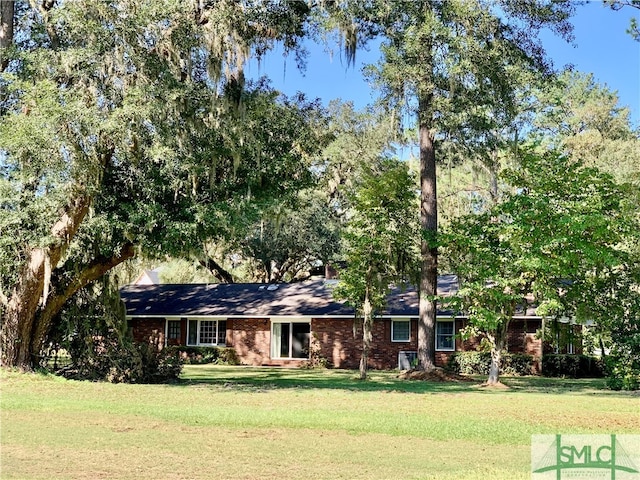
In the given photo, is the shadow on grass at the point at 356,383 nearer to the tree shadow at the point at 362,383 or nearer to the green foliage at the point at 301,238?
the tree shadow at the point at 362,383

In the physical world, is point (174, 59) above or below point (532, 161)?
above

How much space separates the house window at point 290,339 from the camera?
31.3 metres

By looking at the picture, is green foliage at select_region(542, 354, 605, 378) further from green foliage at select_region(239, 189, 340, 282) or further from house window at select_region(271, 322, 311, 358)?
green foliage at select_region(239, 189, 340, 282)

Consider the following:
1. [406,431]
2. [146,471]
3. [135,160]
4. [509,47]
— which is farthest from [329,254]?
[146,471]

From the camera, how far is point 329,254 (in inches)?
1494

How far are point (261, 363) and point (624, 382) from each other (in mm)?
15291

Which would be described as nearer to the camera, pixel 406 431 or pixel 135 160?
pixel 406 431

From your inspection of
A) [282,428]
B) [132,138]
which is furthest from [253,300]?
[282,428]

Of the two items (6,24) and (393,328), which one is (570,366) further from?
(6,24)

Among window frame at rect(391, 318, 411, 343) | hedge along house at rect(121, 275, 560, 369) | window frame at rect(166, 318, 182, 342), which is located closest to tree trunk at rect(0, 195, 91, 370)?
hedge along house at rect(121, 275, 560, 369)

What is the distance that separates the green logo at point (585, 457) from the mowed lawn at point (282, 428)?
0.22 meters

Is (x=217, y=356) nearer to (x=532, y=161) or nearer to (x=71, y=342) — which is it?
(x=71, y=342)

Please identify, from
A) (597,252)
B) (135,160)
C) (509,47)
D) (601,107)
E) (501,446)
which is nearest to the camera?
(501,446)

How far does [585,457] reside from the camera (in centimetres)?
876
